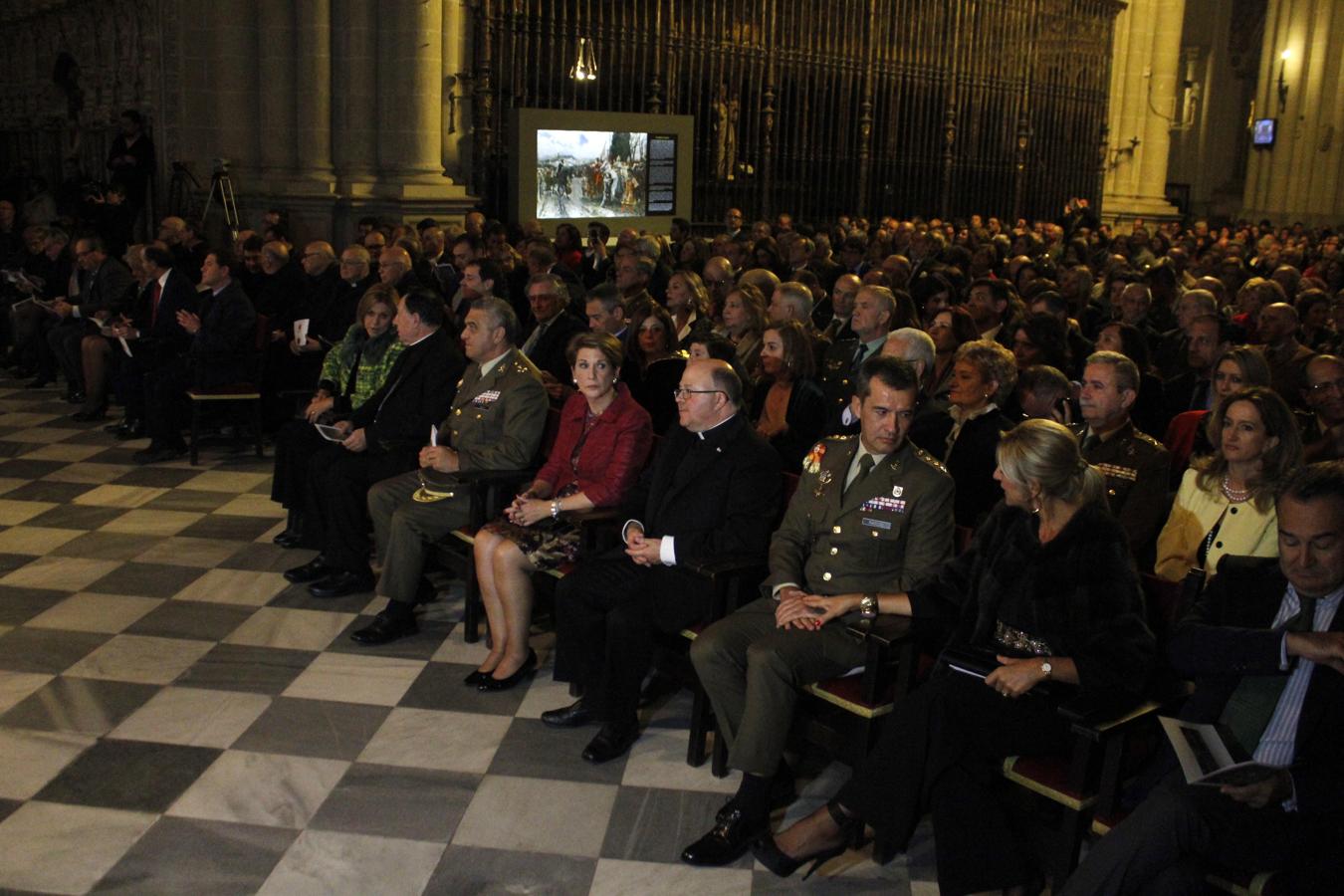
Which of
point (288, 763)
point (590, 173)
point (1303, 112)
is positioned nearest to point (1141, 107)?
point (1303, 112)

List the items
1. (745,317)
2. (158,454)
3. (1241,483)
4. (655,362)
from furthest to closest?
(158,454) → (745,317) → (655,362) → (1241,483)

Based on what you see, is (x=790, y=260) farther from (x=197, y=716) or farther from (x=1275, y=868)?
(x=1275, y=868)

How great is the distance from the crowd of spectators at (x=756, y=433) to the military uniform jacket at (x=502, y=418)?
13 mm

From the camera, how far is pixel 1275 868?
2992 mm

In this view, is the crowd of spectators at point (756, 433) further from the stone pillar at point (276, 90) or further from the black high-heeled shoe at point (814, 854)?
the stone pillar at point (276, 90)

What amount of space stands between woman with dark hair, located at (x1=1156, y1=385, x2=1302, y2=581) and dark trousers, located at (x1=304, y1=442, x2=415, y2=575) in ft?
11.5

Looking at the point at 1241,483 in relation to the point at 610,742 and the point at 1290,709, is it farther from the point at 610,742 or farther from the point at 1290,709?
the point at 610,742

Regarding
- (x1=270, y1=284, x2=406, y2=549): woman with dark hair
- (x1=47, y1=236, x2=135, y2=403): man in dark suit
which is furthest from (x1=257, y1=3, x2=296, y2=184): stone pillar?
(x1=270, y1=284, x2=406, y2=549): woman with dark hair

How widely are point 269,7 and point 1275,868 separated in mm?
12006

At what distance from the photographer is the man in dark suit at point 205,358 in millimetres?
8086

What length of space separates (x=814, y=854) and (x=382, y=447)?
3.13 meters

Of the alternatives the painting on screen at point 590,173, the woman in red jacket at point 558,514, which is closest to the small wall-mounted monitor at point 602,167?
the painting on screen at point 590,173

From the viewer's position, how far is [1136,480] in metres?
4.47

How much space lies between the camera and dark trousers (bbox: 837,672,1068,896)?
3410mm
